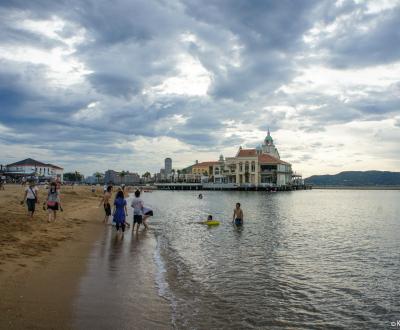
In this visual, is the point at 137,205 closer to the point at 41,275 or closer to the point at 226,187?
the point at 41,275

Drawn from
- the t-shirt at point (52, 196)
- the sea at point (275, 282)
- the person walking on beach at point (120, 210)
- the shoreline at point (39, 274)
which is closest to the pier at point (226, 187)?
the sea at point (275, 282)

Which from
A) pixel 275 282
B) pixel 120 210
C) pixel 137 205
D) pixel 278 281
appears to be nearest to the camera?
pixel 275 282

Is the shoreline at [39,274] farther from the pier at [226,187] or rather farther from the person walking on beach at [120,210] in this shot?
the pier at [226,187]

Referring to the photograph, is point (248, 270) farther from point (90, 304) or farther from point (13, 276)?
point (13, 276)

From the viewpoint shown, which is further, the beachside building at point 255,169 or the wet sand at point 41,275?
the beachside building at point 255,169

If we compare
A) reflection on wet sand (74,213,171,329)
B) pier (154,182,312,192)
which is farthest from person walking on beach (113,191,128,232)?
pier (154,182,312,192)

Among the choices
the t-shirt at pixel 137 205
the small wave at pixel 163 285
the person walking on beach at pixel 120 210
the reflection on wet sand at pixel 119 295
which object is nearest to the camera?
the reflection on wet sand at pixel 119 295

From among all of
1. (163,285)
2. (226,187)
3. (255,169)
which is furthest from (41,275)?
(255,169)

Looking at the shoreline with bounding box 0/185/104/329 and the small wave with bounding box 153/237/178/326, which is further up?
the shoreline with bounding box 0/185/104/329

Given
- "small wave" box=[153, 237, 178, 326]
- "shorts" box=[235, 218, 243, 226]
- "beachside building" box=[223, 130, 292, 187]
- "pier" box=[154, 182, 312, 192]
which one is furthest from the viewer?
"beachside building" box=[223, 130, 292, 187]

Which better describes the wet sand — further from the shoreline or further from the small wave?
the small wave

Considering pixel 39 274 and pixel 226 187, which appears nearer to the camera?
pixel 39 274

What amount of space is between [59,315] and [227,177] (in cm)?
14317

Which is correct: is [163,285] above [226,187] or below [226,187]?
below
